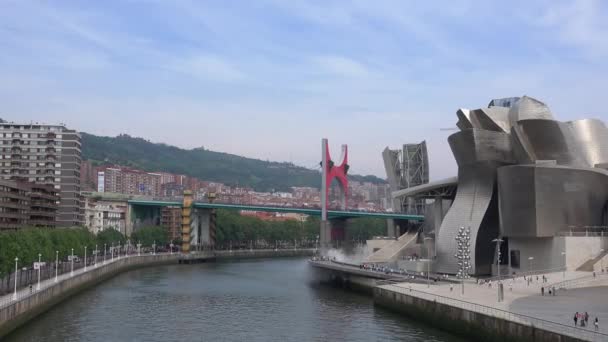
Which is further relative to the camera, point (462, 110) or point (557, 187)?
point (462, 110)

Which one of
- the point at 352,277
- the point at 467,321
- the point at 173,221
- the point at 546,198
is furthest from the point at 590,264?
the point at 173,221

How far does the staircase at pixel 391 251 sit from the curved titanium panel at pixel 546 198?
2024cm

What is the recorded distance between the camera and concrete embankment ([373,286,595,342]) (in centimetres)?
2475

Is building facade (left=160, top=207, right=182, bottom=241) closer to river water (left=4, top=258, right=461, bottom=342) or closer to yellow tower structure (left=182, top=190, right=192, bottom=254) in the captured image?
yellow tower structure (left=182, top=190, right=192, bottom=254)

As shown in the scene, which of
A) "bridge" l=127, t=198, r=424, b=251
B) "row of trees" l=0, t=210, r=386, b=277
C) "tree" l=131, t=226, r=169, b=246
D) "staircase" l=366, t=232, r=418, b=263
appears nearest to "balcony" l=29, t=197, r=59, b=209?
"row of trees" l=0, t=210, r=386, b=277

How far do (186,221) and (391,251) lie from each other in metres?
41.6

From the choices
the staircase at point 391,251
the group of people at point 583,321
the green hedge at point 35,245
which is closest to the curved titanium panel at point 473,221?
the staircase at point 391,251

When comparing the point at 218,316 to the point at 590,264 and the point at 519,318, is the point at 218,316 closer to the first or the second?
the point at 519,318

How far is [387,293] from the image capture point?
40.3m

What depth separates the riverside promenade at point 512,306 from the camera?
24812mm

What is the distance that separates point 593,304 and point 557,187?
17.2 m

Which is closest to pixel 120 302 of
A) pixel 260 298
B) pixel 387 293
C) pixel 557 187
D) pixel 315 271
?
pixel 260 298

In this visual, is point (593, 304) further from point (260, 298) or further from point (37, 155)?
point (37, 155)

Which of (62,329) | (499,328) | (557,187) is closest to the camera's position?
(499,328)
